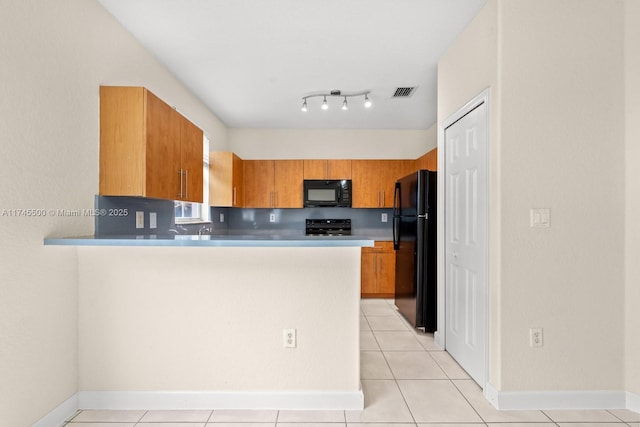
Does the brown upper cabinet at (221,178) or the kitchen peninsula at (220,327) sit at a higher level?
the brown upper cabinet at (221,178)

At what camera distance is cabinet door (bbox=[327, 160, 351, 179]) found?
4949 mm

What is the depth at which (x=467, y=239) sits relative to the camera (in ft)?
8.08

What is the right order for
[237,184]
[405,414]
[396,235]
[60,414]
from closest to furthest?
[60,414], [405,414], [396,235], [237,184]

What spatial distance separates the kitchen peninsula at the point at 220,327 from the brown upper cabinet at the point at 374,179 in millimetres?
3050

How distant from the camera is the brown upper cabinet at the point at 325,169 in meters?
4.95

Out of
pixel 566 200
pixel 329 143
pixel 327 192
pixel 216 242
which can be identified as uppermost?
pixel 329 143

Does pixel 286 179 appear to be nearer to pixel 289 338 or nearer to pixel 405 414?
pixel 289 338

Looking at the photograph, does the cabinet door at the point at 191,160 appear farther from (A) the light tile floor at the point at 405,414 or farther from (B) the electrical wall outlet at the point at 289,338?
(A) the light tile floor at the point at 405,414

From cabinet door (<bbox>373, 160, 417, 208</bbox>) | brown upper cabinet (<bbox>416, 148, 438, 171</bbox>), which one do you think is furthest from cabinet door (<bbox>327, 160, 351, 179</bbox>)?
brown upper cabinet (<bbox>416, 148, 438, 171</bbox>)

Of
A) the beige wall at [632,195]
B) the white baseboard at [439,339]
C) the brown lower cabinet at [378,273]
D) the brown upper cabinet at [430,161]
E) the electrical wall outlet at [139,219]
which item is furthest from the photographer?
the brown lower cabinet at [378,273]

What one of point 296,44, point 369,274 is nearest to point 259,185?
point 369,274

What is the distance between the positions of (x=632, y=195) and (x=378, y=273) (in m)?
3.11

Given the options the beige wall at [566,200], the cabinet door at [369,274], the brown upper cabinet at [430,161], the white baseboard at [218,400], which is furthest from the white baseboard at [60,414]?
the brown upper cabinet at [430,161]

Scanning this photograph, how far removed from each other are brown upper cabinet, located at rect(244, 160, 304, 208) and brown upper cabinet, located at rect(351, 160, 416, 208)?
831 millimetres
